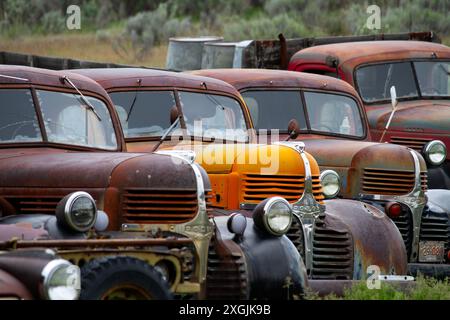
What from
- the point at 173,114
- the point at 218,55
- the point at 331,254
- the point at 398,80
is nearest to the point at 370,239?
the point at 331,254

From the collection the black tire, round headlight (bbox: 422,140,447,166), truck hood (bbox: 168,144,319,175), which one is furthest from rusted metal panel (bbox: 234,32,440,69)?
the black tire

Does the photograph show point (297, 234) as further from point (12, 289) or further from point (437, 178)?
point (437, 178)

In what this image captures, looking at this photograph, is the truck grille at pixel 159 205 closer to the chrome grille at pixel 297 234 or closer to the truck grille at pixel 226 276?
the truck grille at pixel 226 276

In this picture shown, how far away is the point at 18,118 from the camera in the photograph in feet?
29.9

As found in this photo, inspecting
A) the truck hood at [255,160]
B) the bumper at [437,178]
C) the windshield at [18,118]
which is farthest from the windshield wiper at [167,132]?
the bumper at [437,178]

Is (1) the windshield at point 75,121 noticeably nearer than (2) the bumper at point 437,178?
Yes

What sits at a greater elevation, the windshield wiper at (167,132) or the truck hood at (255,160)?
the windshield wiper at (167,132)

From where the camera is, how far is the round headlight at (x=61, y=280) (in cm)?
687

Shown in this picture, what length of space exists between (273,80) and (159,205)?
16.7 ft

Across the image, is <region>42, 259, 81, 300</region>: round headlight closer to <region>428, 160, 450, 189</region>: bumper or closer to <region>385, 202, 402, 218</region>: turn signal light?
<region>385, 202, 402, 218</region>: turn signal light

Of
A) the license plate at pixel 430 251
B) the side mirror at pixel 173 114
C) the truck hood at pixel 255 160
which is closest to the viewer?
the truck hood at pixel 255 160

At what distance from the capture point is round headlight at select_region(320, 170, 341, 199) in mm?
11273

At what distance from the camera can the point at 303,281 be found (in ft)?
28.9

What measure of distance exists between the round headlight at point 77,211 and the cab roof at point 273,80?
5.54 meters
